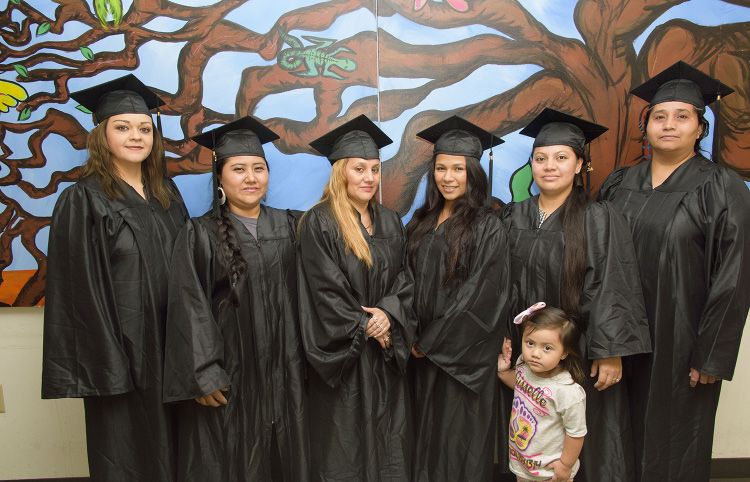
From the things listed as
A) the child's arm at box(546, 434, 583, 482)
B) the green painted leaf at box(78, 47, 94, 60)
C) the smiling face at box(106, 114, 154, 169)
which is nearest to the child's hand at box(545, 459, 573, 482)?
the child's arm at box(546, 434, 583, 482)

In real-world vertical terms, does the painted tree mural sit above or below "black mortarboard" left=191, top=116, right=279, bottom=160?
above

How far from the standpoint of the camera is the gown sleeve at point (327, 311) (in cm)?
213

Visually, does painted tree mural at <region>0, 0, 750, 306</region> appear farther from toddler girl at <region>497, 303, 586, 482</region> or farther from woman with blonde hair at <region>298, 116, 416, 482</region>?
toddler girl at <region>497, 303, 586, 482</region>

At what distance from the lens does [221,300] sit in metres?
2.17

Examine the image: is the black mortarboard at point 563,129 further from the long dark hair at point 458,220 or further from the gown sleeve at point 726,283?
the gown sleeve at point 726,283

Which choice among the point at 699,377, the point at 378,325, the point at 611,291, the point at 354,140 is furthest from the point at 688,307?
the point at 354,140

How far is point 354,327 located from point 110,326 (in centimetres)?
119

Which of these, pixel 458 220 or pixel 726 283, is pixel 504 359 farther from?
pixel 726 283

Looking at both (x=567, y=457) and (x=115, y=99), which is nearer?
(x=567, y=457)

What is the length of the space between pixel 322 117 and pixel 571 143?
1497mm

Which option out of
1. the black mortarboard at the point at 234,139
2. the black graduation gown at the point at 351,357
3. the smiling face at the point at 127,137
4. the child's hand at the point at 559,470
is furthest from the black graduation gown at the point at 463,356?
the smiling face at the point at 127,137

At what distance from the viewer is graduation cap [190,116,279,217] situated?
7.33 feet

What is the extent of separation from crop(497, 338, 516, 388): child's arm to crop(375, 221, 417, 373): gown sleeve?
499 millimetres

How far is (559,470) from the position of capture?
194 centimetres
